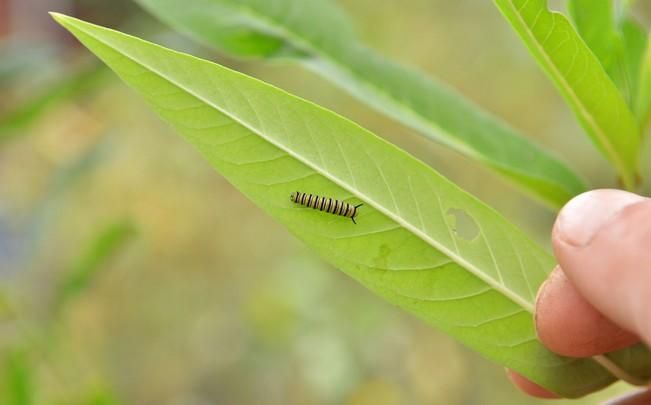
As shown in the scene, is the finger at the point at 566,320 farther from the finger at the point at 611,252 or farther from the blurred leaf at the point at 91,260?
the blurred leaf at the point at 91,260

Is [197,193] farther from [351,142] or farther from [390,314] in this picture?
[351,142]

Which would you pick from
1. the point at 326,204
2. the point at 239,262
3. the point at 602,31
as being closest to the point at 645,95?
the point at 602,31

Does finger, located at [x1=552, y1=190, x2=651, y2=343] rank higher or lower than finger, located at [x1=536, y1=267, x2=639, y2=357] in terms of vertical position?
higher

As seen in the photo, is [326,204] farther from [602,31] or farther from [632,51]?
[632,51]

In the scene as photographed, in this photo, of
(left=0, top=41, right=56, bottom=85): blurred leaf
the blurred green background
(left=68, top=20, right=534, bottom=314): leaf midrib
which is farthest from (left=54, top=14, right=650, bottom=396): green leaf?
the blurred green background

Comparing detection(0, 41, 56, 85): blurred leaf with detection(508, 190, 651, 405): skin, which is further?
detection(0, 41, 56, 85): blurred leaf

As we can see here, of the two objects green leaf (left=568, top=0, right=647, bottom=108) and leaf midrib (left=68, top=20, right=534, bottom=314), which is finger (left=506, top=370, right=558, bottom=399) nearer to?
leaf midrib (left=68, top=20, right=534, bottom=314)
